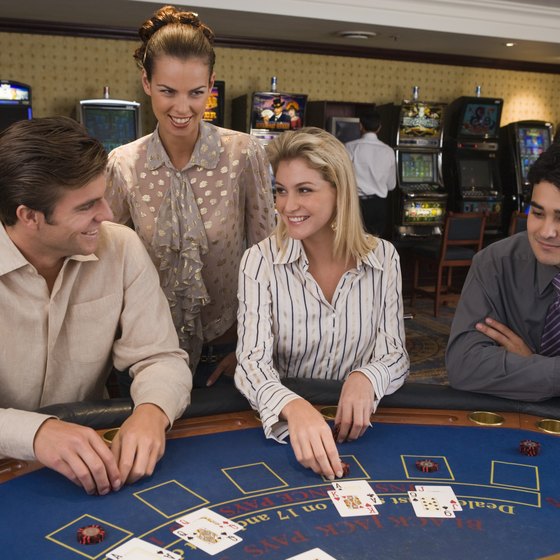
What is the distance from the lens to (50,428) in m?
1.34

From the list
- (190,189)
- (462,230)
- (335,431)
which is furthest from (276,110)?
(335,431)

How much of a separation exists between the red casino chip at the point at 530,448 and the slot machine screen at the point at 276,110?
5.34 m

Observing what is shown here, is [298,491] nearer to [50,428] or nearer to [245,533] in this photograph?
[245,533]

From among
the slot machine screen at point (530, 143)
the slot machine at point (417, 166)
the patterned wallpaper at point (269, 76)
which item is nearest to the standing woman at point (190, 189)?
the patterned wallpaper at point (269, 76)

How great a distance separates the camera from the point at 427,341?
17.2 ft

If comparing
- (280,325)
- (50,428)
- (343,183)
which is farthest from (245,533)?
(343,183)

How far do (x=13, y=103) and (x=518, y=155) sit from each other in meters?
5.21

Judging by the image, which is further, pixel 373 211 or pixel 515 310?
pixel 373 211

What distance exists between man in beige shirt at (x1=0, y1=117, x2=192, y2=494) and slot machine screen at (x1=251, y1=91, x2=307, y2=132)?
5.00m

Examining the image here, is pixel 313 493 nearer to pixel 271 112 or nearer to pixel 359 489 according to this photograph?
pixel 359 489

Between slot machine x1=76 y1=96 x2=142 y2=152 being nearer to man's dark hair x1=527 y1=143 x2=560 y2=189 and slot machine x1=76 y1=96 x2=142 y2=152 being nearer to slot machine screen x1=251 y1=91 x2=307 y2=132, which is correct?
slot machine screen x1=251 y1=91 x2=307 y2=132

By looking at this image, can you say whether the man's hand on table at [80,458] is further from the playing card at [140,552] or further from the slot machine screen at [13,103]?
the slot machine screen at [13,103]

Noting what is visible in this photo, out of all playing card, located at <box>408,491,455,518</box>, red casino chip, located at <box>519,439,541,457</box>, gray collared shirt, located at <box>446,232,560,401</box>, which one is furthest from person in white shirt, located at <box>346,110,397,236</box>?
playing card, located at <box>408,491,455,518</box>

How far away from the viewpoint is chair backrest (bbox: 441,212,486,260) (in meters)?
5.90
